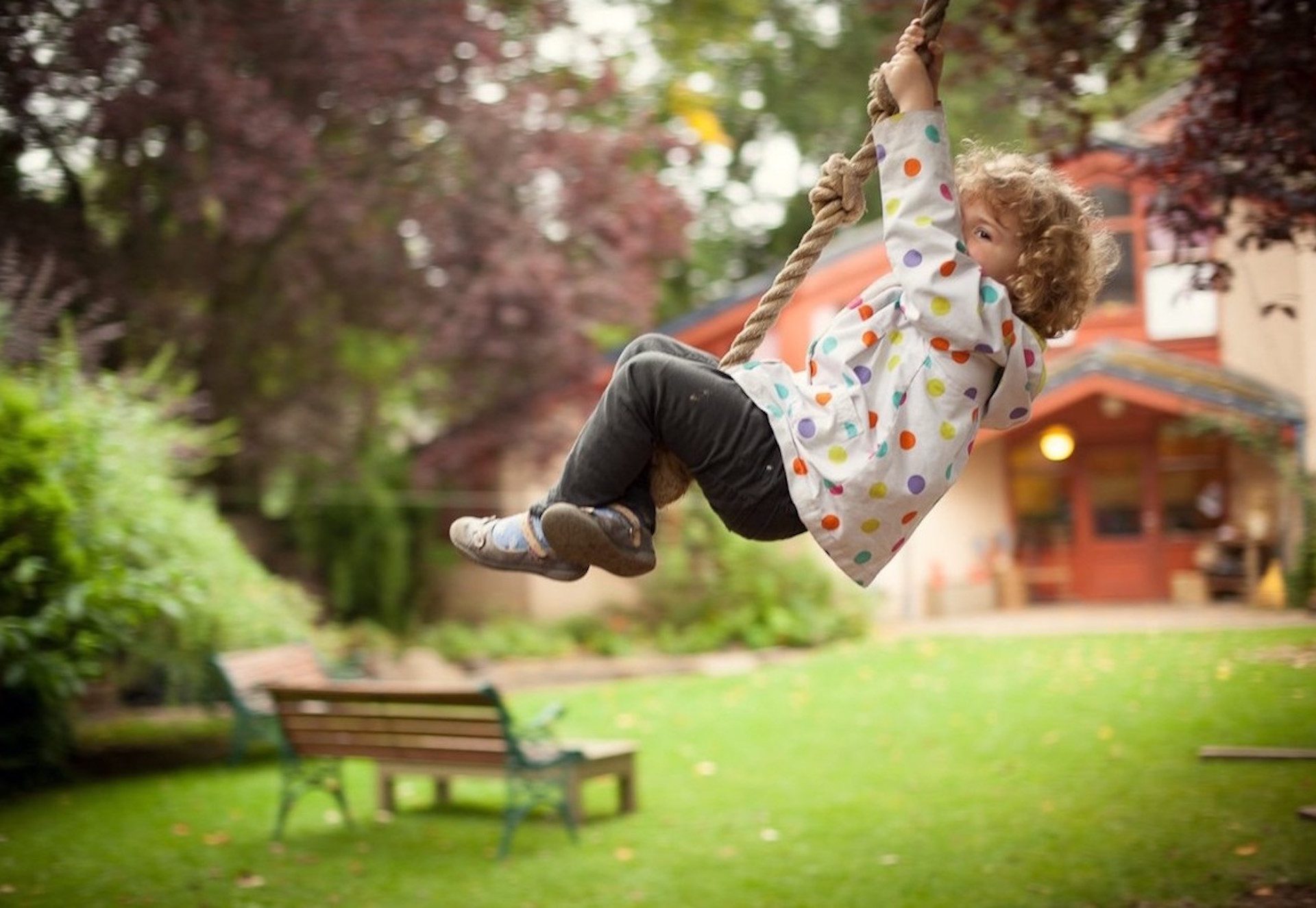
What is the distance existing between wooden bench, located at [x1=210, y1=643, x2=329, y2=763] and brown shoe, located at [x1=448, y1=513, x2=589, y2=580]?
22.0ft

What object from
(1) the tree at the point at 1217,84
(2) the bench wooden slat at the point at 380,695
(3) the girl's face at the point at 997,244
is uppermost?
(1) the tree at the point at 1217,84

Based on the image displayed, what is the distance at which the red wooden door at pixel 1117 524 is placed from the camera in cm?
1816

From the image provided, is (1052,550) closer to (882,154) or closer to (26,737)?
(26,737)

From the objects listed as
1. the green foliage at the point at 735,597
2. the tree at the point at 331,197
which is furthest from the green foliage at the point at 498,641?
the tree at the point at 331,197

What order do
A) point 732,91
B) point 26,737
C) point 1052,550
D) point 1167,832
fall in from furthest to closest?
point 732,91 < point 1052,550 < point 26,737 < point 1167,832

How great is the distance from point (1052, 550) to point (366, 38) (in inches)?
439

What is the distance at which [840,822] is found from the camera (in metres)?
7.93

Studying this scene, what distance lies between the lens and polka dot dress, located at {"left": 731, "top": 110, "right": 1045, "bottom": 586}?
279 centimetres

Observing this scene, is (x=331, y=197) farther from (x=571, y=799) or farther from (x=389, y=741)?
(x=571, y=799)

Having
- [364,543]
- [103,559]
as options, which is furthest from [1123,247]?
[103,559]

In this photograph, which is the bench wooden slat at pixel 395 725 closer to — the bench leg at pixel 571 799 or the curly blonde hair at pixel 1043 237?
the bench leg at pixel 571 799

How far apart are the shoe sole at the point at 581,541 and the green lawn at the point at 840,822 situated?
3.82m

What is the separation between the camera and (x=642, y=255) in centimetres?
1528

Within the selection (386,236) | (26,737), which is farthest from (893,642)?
(26,737)
